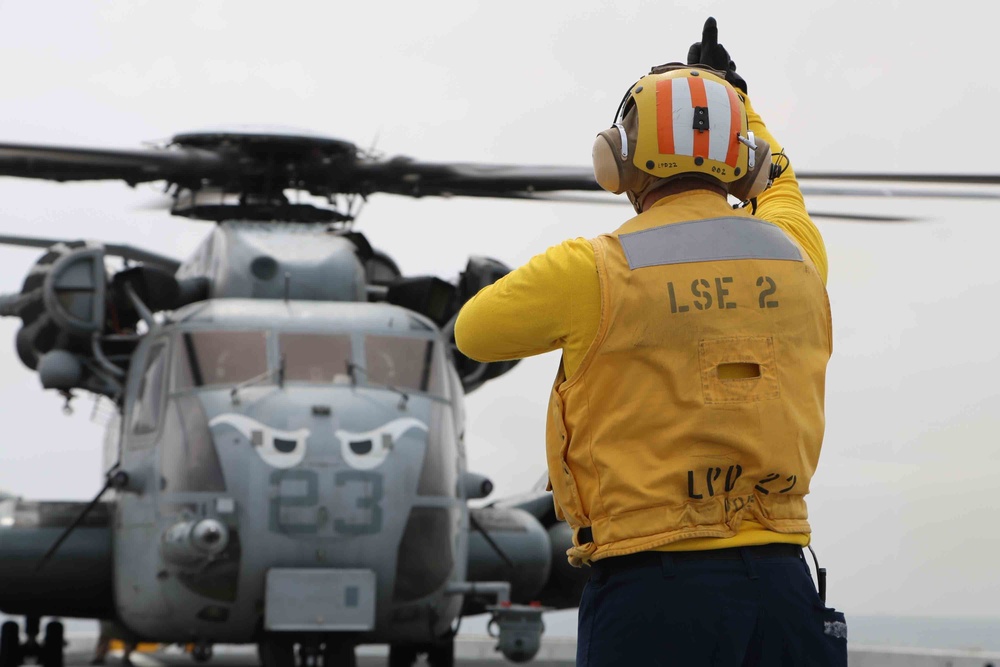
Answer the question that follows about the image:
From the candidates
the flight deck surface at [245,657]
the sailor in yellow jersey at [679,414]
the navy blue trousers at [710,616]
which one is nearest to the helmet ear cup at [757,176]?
the sailor in yellow jersey at [679,414]

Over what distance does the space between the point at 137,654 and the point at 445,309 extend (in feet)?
35.1

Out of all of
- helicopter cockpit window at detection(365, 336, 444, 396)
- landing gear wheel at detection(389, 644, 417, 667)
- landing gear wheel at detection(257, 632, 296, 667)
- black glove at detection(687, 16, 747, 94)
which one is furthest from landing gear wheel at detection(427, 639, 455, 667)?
black glove at detection(687, 16, 747, 94)

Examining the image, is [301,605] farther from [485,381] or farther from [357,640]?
[485,381]

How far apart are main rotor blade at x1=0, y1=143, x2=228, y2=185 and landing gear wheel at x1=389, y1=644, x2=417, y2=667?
3.94 m

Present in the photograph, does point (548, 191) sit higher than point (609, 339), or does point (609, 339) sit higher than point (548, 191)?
point (548, 191)

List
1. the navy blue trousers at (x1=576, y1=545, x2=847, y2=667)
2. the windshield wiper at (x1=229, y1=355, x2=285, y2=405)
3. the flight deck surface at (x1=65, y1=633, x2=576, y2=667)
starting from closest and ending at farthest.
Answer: the navy blue trousers at (x1=576, y1=545, x2=847, y2=667)
the windshield wiper at (x1=229, y1=355, x2=285, y2=405)
the flight deck surface at (x1=65, y1=633, x2=576, y2=667)

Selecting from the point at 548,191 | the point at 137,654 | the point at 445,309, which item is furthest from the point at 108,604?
the point at 137,654

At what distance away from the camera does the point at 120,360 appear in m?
10.9

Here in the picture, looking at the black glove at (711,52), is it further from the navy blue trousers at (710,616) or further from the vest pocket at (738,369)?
the navy blue trousers at (710,616)

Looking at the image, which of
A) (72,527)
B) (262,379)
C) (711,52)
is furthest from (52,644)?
(711,52)

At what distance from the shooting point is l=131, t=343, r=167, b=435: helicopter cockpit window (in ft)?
32.4

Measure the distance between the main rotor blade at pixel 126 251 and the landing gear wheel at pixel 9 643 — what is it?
115 inches

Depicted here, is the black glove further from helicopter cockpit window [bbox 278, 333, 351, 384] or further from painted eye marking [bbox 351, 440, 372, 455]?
helicopter cockpit window [bbox 278, 333, 351, 384]

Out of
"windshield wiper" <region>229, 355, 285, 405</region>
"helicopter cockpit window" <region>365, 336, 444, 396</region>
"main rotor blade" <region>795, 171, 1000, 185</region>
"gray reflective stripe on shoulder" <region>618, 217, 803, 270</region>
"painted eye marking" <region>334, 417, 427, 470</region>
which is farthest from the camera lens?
"helicopter cockpit window" <region>365, 336, 444, 396</region>
